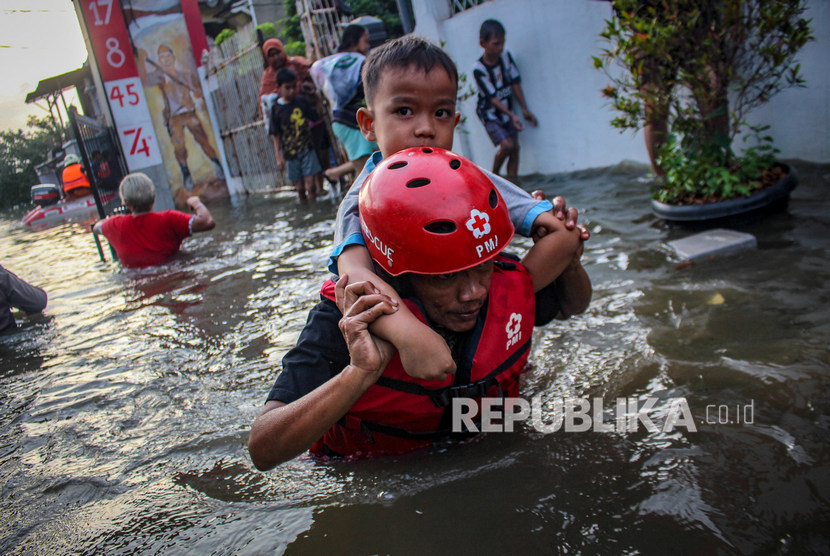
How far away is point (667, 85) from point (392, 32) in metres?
13.8

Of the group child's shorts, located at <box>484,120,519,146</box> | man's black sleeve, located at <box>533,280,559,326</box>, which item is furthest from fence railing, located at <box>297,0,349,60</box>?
man's black sleeve, located at <box>533,280,559,326</box>

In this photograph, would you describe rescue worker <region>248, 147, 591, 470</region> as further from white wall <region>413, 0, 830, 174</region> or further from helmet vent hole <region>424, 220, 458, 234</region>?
white wall <region>413, 0, 830, 174</region>

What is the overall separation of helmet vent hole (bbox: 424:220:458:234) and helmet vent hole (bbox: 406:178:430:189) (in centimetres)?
16

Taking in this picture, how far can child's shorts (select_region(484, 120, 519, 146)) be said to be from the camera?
9.20 meters

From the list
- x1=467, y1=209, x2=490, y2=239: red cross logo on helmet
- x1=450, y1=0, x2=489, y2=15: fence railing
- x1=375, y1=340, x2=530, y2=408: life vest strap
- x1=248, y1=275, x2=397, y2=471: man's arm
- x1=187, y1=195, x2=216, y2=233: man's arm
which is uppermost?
x1=450, y1=0, x2=489, y2=15: fence railing

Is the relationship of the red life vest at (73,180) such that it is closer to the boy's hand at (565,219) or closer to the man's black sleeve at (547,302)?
the man's black sleeve at (547,302)

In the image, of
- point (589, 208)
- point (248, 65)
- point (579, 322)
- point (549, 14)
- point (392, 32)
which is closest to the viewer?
point (579, 322)

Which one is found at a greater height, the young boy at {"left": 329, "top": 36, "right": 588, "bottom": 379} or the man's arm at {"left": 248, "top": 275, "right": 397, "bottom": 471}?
the young boy at {"left": 329, "top": 36, "right": 588, "bottom": 379}

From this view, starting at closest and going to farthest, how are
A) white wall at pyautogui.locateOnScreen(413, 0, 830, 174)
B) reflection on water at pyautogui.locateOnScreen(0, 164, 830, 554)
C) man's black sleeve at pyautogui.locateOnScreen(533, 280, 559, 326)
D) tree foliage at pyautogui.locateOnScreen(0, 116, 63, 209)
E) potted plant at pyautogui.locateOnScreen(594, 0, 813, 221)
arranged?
reflection on water at pyautogui.locateOnScreen(0, 164, 830, 554) → man's black sleeve at pyautogui.locateOnScreen(533, 280, 559, 326) → potted plant at pyautogui.locateOnScreen(594, 0, 813, 221) → white wall at pyautogui.locateOnScreen(413, 0, 830, 174) → tree foliage at pyautogui.locateOnScreen(0, 116, 63, 209)

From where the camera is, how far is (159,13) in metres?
17.8

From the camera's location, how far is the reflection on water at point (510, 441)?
2062 millimetres

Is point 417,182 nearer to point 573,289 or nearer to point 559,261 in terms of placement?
point 559,261

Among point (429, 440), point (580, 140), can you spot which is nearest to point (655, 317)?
point (429, 440)

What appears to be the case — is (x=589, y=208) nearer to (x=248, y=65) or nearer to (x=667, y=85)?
(x=667, y=85)
